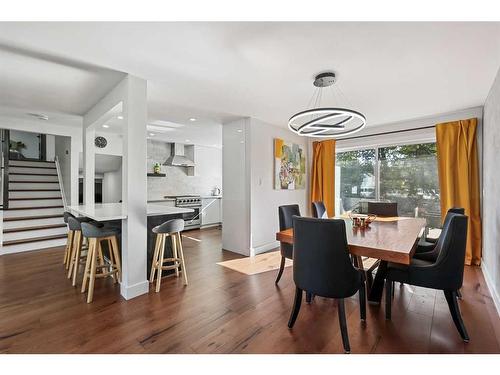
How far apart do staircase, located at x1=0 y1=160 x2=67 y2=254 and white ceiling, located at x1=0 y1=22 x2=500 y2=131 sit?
2257 millimetres

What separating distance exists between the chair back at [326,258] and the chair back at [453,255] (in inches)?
25.8

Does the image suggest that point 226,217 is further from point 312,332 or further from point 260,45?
point 260,45

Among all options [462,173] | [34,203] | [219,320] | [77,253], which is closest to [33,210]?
[34,203]

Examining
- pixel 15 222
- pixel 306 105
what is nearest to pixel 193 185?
pixel 15 222

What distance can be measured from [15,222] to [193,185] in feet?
12.4

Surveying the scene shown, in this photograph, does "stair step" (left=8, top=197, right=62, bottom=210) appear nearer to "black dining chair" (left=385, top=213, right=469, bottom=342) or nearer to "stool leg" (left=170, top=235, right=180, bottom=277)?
"stool leg" (left=170, top=235, right=180, bottom=277)

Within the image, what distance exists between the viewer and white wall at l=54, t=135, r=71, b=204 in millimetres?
4936

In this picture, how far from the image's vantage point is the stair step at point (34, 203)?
184 inches

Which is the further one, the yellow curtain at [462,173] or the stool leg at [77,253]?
the yellow curtain at [462,173]

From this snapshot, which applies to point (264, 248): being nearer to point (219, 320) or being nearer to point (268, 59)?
point (219, 320)

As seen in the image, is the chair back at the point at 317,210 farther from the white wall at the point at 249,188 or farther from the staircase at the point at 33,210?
the staircase at the point at 33,210

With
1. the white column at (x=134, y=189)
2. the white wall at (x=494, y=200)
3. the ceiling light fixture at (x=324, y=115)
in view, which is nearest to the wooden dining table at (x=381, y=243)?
the white wall at (x=494, y=200)

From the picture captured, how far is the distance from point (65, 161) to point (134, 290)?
14.4 feet
